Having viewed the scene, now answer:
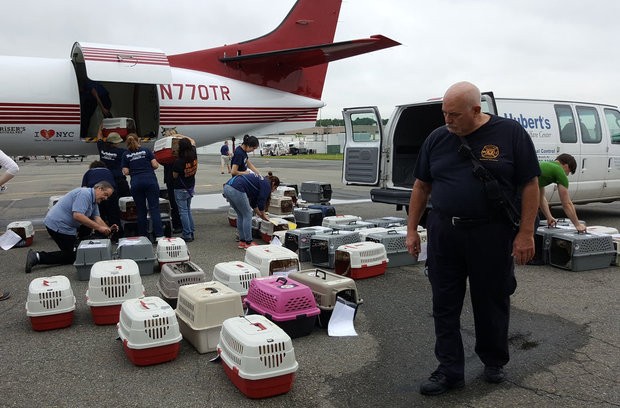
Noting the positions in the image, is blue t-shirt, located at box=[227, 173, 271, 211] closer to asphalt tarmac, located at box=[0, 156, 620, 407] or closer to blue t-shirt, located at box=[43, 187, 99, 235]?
blue t-shirt, located at box=[43, 187, 99, 235]

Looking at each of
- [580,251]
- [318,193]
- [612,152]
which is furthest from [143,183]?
[612,152]

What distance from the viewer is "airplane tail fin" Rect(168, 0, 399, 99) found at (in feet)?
36.0

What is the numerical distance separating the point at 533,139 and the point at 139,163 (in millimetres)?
6388

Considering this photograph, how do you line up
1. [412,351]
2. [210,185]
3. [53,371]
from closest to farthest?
[53,371] → [412,351] → [210,185]

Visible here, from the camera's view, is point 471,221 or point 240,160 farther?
point 240,160

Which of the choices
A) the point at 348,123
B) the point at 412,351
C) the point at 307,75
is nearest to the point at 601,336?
the point at 412,351

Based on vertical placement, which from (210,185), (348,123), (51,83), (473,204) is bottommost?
(210,185)

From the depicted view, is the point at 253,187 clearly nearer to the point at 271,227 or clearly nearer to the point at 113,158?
the point at 271,227

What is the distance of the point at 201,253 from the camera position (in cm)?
736

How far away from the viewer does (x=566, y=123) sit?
888 centimetres

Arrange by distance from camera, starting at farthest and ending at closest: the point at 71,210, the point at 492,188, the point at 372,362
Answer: the point at 71,210
the point at 372,362
the point at 492,188

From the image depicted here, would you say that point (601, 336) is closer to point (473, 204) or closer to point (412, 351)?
point (412, 351)

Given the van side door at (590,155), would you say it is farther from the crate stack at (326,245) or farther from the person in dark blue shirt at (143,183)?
the person in dark blue shirt at (143,183)

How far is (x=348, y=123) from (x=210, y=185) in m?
10.3
